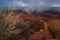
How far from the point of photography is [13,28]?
1767mm

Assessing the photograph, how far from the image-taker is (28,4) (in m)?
1.77

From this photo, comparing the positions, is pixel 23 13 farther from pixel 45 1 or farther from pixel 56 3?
pixel 56 3

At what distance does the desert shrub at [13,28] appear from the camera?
1.75 m

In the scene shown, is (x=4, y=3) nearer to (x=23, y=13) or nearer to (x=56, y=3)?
(x=23, y=13)

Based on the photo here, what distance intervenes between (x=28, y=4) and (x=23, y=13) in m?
0.13

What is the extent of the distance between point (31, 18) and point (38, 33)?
0.20m

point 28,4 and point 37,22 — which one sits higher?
point 28,4

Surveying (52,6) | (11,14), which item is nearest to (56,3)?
(52,6)

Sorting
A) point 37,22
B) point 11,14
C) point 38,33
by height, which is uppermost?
point 11,14

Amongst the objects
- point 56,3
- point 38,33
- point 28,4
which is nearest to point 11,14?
point 28,4

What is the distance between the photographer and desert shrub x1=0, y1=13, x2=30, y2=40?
5.74 feet

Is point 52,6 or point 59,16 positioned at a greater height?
point 52,6

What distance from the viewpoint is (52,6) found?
174 cm

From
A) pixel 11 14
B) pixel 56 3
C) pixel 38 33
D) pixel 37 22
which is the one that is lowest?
pixel 38 33
